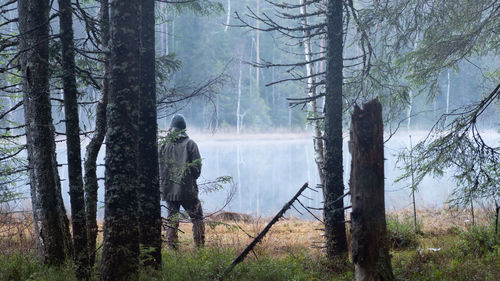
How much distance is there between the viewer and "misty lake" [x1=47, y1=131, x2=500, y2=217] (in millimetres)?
19000

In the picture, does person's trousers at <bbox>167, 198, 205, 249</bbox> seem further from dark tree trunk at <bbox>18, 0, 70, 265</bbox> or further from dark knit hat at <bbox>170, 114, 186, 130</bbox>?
dark tree trunk at <bbox>18, 0, 70, 265</bbox>

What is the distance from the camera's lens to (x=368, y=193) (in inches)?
165

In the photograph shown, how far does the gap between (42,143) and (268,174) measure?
84.0 feet

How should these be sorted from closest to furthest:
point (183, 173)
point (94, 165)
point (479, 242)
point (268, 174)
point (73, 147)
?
point (73, 147) < point (94, 165) < point (479, 242) < point (183, 173) < point (268, 174)

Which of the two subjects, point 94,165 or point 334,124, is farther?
point 334,124

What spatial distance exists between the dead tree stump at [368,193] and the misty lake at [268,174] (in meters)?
8.19

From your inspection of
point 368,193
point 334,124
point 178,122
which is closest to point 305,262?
point 334,124

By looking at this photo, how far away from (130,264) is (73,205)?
1178 millimetres

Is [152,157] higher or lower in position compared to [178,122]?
lower

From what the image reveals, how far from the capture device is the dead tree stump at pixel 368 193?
416 centimetres

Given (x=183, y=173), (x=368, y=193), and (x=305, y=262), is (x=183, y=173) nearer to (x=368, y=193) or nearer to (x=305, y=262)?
(x=305, y=262)

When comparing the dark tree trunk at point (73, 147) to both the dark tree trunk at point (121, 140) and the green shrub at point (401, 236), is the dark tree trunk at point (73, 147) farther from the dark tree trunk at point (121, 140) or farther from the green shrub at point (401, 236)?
the green shrub at point (401, 236)

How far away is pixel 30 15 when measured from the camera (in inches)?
203

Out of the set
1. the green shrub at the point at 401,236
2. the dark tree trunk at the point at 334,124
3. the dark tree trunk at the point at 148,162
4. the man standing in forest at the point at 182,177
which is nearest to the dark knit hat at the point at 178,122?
the man standing in forest at the point at 182,177
